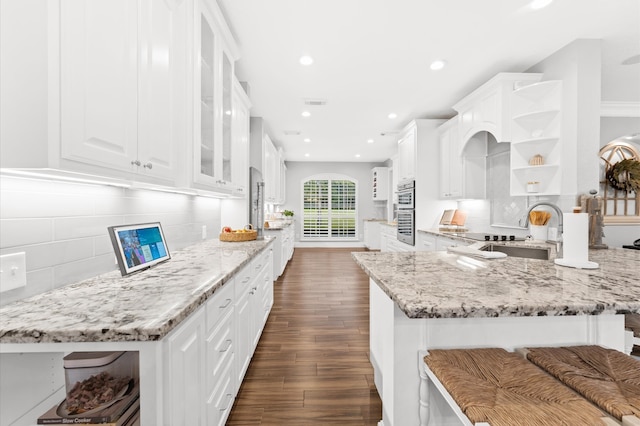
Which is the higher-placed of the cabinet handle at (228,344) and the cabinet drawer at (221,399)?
the cabinet handle at (228,344)

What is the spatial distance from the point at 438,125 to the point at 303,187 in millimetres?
5129

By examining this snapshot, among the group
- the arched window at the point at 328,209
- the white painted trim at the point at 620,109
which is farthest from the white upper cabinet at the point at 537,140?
the arched window at the point at 328,209

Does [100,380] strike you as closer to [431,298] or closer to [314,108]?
[431,298]

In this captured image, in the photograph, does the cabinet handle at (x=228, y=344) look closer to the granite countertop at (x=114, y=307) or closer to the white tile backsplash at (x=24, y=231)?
the granite countertop at (x=114, y=307)

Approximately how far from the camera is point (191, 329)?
1.06 metres

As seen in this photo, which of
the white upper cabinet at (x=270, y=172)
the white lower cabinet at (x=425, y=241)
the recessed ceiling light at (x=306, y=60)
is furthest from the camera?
the white upper cabinet at (x=270, y=172)

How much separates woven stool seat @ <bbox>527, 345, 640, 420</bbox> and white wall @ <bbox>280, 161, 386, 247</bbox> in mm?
8115

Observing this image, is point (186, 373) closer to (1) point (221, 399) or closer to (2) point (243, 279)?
(1) point (221, 399)

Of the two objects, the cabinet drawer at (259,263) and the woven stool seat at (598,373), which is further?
the cabinet drawer at (259,263)

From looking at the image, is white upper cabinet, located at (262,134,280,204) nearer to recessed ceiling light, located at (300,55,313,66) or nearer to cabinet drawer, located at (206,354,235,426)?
recessed ceiling light, located at (300,55,313,66)

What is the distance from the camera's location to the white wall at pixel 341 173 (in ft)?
30.2

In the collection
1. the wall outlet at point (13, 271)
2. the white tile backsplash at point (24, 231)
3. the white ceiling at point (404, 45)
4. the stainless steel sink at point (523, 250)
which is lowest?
the stainless steel sink at point (523, 250)

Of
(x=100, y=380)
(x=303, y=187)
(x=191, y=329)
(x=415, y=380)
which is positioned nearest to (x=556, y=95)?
(x=415, y=380)

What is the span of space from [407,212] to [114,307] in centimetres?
455
